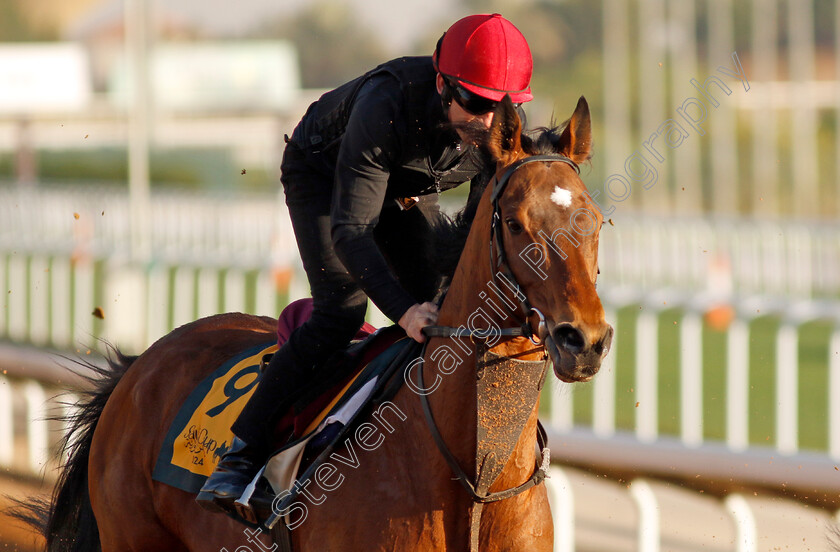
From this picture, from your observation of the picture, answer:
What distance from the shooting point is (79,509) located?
163 inches

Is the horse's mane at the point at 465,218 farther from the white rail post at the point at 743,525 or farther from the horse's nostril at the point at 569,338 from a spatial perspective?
the white rail post at the point at 743,525

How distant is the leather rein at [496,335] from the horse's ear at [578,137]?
0.19 feet

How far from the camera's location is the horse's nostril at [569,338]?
2223 millimetres

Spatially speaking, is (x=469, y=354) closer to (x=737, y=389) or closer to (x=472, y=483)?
(x=472, y=483)

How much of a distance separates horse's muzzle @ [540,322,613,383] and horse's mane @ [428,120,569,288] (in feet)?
1.78

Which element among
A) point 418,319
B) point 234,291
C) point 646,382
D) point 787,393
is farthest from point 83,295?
point 418,319

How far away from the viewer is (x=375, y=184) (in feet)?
9.28

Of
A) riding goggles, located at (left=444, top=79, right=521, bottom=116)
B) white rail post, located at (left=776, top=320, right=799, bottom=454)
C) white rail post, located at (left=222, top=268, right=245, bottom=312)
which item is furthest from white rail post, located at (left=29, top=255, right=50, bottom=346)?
riding goggles, located at (left=444, top=79, right=521, bottom=116)

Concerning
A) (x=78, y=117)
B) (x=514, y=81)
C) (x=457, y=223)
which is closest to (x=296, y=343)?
(x=457, y=223)

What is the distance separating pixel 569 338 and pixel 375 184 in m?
0.83

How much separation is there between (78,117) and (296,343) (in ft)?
105

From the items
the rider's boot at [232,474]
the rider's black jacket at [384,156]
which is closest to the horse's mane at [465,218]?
the rider's black jacket at [384,156]

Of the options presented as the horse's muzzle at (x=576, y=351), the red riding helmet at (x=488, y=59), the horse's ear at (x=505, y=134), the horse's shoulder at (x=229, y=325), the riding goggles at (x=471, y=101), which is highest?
A: the red riding helmet at (x=488, y=59)

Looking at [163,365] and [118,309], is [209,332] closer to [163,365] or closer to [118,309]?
[163,365]
